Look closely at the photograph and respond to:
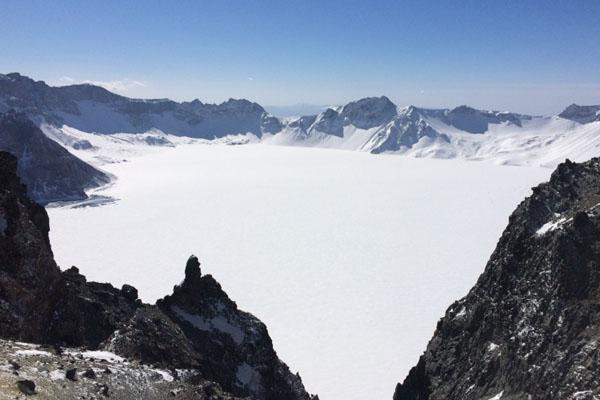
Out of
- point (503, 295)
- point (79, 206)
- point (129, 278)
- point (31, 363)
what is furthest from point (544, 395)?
point (79, 206)

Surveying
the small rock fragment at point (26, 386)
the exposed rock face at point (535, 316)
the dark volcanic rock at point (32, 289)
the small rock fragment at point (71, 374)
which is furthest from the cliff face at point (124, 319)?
the exposed rock face at point (535, 316)

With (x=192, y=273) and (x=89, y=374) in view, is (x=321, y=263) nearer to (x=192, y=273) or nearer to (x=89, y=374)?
(x=192, y=273)

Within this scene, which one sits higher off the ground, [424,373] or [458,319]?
[458,319]

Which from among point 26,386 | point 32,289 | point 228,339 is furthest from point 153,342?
point 26,386

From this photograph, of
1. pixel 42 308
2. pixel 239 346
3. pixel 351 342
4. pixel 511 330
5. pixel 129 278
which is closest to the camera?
pixel 42 308

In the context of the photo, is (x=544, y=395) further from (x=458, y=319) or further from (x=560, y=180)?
(x=560, y=180)

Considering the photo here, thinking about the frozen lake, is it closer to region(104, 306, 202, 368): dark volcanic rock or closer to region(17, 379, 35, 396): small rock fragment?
region(104, 306, 202, 368): dark volcanic rock
